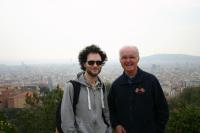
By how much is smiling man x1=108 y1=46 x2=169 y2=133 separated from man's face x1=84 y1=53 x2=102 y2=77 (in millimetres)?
215

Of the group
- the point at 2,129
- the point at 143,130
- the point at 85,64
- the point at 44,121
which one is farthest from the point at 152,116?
the point at 44,121

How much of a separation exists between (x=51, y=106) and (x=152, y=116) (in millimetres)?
10385

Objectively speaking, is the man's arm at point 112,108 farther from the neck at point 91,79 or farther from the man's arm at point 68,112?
the man's arm at point 68,112

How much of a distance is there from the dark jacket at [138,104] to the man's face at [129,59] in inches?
3.8

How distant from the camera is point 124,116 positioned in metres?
3.24

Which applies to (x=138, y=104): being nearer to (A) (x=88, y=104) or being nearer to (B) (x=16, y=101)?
(A) (x=88, y=104)

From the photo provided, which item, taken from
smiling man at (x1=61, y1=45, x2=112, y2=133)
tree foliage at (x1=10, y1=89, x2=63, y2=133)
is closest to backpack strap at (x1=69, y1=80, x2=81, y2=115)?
smiling man at (x1=61, y1=45, x2=112, y2=133)

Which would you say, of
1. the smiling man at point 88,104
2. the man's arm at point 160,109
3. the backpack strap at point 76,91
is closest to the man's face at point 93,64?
the smiling man at point 88,104

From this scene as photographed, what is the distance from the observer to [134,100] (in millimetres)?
3193

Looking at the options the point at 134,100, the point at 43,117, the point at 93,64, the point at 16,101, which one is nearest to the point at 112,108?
the point at 134,100

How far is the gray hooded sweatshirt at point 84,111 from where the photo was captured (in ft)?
9.71

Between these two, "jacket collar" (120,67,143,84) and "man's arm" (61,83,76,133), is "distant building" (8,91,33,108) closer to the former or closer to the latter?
"jacket collar" (120,67,143,84)

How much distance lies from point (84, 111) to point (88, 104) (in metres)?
0.07

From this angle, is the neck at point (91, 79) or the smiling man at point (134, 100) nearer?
the neck at point (91, 79)
